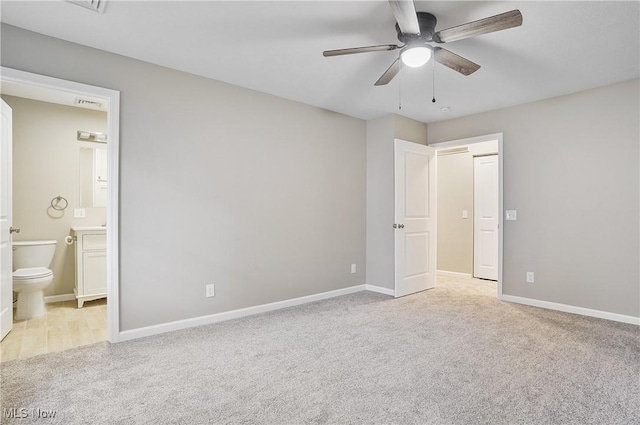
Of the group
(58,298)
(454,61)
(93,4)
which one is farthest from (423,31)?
(58,298)

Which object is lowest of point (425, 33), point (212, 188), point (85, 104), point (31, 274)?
point (31, 274)

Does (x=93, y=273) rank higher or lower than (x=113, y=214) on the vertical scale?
lower

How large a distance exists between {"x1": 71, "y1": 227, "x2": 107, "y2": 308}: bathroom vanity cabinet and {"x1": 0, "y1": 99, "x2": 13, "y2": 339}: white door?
2.64 ft

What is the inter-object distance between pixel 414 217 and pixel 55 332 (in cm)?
405

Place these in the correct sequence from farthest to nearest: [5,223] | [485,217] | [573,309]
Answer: [485,217]
[573,309]
[5,223]

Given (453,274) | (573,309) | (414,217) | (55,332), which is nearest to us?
(55,332)

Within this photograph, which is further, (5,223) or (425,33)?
(5,223)

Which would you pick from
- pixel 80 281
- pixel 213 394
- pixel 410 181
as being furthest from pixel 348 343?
pixel 80 281

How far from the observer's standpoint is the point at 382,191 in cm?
464

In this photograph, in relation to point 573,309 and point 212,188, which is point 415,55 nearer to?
point 212,188

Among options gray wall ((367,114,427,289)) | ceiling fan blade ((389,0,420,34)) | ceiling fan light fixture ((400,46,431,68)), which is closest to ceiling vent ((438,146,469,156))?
gray wall ((367,114,427,289))

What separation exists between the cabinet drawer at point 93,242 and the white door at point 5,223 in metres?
0.86

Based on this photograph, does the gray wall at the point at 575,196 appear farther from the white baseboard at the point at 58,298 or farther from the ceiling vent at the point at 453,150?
the white baseboard at the point at 58,298

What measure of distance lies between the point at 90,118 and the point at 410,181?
13.6 ft
